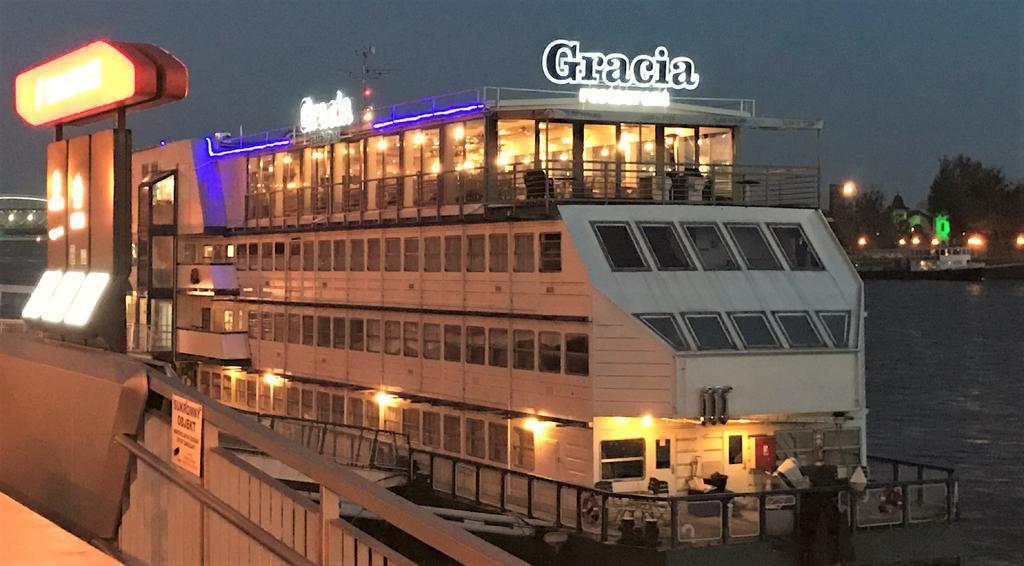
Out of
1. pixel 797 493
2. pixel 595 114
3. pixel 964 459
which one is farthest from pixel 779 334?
pixel 964 459

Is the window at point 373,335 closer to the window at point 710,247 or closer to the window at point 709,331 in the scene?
the window at point 710,247

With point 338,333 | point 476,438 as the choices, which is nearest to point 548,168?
point 476,438

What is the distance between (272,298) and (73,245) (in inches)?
844

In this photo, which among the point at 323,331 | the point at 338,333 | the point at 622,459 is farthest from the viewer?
the point at 323,331

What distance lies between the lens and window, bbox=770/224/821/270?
27.2m

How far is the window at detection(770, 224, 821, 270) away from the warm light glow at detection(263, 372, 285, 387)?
51.5 feet

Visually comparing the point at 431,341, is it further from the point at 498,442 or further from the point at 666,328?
the point at 666,328

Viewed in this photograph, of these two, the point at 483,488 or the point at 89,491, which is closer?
the point at 89,491

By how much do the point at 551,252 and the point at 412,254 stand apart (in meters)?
6.00

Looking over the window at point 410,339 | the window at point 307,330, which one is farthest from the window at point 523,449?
the window at point 307,330

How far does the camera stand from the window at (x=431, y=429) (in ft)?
96.3

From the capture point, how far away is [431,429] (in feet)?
97.2

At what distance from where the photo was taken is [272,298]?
123 feet

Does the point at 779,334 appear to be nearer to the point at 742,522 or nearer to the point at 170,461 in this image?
the point at 742,522
